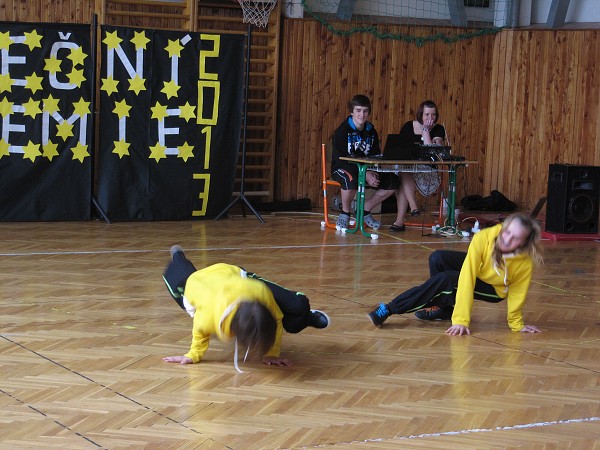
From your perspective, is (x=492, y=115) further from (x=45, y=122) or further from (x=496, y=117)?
(x=45, y=122)

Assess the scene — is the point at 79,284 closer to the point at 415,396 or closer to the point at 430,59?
the point at 415,396

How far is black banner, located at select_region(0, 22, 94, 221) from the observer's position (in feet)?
27.7

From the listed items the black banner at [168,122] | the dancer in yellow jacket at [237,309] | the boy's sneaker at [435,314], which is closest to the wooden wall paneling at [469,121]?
the black banner at [168,122]

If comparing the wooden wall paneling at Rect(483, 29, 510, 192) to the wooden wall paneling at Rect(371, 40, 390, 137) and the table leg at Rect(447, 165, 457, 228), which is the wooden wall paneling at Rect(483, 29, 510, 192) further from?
the table leg at Rect(447, 165, 457, 228)

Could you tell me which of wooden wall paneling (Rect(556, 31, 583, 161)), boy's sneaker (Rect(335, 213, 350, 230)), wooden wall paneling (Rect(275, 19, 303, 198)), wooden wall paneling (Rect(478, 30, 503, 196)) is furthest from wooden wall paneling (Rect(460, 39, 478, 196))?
boy's sneaker (Rect(335, 213, 350, 230))

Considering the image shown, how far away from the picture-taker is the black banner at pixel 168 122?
879 cm

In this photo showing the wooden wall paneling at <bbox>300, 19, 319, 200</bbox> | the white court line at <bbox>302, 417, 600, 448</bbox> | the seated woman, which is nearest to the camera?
the white court line at <bbox>302, 417, 600, 448</bbox>

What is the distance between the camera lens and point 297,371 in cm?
431

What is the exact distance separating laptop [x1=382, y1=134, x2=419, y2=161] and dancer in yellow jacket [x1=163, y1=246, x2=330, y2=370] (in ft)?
13.5

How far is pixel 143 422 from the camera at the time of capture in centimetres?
356

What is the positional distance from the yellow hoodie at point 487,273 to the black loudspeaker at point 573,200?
4.01 meters

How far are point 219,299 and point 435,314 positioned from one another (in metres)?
1.83

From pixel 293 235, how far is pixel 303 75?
2583mm

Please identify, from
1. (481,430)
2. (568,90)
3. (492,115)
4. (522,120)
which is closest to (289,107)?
(492,115)
